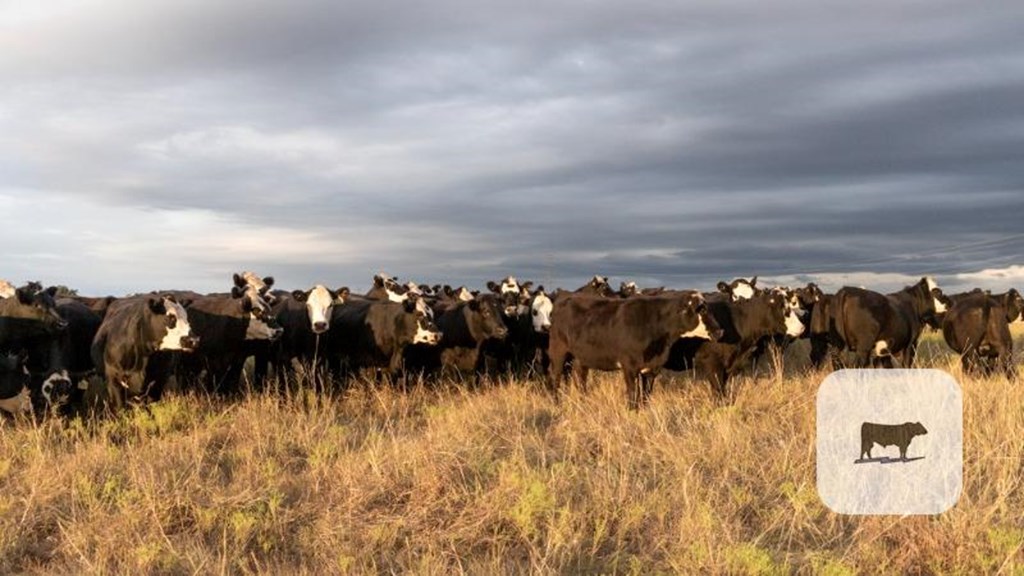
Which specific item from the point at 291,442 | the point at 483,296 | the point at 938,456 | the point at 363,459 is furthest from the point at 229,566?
the point at 483,296

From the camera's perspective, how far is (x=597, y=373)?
1608 centimetres

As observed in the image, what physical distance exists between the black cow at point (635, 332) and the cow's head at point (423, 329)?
2.15 metres

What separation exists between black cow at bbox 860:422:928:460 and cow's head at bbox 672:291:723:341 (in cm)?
454

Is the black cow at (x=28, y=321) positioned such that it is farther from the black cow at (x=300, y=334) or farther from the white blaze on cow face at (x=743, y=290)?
the white blaze on cow face at (x=743, y=290)

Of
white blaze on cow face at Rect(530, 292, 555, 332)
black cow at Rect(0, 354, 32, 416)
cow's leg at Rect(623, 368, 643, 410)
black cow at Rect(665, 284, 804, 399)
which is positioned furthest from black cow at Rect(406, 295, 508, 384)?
black cow at Rect(0, 354, 32, 416)

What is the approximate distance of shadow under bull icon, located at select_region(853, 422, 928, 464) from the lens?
7.61m

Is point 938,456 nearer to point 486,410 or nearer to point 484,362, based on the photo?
point 486,410

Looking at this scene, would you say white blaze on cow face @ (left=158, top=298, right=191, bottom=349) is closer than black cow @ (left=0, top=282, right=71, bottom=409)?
Yes

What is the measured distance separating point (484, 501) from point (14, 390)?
7353 millimetres

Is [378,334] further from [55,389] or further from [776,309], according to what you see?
[776,309]

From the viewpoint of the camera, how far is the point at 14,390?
436 inches

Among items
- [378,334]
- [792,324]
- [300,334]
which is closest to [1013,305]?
[792,324]

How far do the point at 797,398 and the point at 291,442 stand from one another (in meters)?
6.30

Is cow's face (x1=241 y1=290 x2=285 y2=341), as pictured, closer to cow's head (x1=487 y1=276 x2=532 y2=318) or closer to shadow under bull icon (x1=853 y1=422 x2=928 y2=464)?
cow's head (x1=487 y1=276 x2=532 y2=318)
